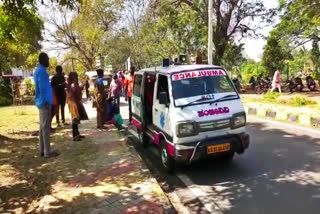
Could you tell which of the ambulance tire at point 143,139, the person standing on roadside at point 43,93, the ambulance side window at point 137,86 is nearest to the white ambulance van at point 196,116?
the ambulance tire at point 143,139

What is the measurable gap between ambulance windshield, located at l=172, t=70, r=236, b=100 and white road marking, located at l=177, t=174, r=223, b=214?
1527mm

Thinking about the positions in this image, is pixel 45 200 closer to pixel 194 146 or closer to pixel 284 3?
pixel 194 146

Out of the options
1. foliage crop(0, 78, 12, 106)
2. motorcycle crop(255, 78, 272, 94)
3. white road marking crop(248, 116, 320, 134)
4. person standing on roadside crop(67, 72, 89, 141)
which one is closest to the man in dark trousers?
person standing on roadside crop(67, 72, 89, 141)

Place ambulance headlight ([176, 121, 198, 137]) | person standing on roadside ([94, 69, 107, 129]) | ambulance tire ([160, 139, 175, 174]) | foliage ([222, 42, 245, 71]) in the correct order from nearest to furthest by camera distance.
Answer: ambulance headlight ([176, 121, 198, 137])
ambulance tire ([160, 139, 175, 174])
person standing on roadside ([94, 69, 107, 129])
foliage ([222, 42, 245, 71])

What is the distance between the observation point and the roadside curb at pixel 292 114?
38.9 ft

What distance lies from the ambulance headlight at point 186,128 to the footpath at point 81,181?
920 mm

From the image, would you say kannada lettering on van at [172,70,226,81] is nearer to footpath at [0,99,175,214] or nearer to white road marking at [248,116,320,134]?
footpath at [0,99,175,214]

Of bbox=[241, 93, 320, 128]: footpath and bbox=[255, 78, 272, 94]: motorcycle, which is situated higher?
bbox=[255, 78, 272, 94]: motorcycle

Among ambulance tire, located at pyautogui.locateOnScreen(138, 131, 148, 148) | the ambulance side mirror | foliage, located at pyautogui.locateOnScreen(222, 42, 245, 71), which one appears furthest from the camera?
foliage, located at pyautogui.locateOnScreen(222, 42, 245, 71)

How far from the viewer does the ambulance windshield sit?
7.57 metres

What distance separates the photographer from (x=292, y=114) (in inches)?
511

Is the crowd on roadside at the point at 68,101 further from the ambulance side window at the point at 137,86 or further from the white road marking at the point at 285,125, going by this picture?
the white road marking at the point at 285,125

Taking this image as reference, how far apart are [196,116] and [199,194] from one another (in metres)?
1.39

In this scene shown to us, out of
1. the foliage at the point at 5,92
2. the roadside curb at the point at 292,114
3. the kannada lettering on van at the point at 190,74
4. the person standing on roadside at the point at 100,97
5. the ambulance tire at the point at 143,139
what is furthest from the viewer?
the foliage at the point at 5,92
